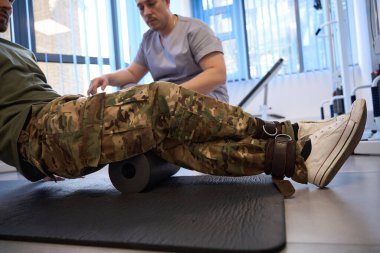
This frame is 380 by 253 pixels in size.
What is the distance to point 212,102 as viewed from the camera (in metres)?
0.93

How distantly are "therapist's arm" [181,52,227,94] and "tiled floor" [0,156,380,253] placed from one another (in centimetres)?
57

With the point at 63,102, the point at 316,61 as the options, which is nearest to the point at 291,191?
the point at 63,102

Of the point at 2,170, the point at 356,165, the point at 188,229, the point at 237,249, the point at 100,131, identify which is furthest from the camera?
the point at 2,170

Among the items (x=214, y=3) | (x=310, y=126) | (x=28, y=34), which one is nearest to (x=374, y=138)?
(x=310, y=126)

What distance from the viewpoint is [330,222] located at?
2.11 feet

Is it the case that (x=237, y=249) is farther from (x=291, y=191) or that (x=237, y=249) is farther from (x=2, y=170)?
(x=2, y=170)

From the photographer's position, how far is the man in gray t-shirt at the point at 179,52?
138cm

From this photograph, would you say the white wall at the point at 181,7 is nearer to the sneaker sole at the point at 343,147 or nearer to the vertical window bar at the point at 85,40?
the vertical window bar at the point at 85,40

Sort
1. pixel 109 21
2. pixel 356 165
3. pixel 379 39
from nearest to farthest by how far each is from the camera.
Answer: pixel 356 165 < pixel 379 39 < pixel 109 21

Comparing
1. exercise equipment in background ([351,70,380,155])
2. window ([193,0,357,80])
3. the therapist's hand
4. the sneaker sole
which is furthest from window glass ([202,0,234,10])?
the sneaker sole

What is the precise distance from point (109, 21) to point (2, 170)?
150cm

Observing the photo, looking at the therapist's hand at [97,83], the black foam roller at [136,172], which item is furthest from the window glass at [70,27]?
the black foam roller at [136,172]

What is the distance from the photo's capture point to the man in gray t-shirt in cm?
138

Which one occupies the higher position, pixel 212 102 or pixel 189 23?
pixel 189 23
